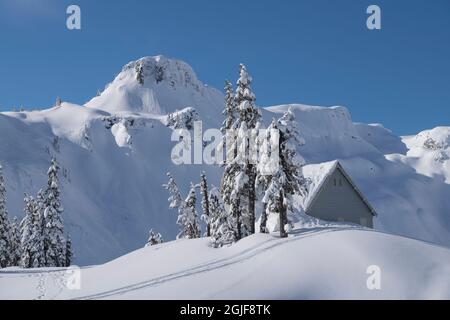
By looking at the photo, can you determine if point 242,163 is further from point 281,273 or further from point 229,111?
point 281,273

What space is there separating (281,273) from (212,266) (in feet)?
15.8

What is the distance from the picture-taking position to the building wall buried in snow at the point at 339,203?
46219 millimetres

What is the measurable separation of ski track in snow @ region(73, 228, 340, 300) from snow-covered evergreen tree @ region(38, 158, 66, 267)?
27306 millimetres

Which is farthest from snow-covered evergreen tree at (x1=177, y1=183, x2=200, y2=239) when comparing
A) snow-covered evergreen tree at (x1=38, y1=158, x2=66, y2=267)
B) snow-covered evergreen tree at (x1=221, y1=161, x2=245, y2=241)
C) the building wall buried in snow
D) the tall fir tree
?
the building wall buried in snow

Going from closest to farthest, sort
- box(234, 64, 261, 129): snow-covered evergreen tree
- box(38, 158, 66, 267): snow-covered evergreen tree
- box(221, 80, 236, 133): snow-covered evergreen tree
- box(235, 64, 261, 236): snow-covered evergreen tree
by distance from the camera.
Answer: box(235, 64, 261, 236): snow-covered evergreen tree, box(234, 64, 261, 129): snow-covered evergreen tree, box(221, 80, 236, 133): snow-covered evergreen tree, box(38, 158, 66, 267): snow-covered evergreen tree

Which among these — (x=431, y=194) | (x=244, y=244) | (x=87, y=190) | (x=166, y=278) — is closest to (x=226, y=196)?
(x=244, y=244)

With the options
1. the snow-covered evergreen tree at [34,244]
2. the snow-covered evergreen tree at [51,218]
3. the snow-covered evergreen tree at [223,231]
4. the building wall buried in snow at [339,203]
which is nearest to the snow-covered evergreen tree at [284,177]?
the snow-covered evergreen tree at [223,231]

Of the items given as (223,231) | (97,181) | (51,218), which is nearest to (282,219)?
(223,231)

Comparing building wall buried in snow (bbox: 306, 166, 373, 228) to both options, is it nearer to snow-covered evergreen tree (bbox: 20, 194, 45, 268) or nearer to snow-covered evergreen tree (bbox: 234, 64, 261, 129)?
snow-covered evergreen tree (bbox: 234, 64, 261, 129)

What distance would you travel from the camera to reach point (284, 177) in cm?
3403

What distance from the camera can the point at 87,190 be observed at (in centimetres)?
16788

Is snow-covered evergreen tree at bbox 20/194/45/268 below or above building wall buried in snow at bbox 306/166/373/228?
below

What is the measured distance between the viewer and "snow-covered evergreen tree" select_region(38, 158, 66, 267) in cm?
5141

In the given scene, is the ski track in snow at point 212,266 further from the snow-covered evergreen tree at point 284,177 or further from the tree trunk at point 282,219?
the snow-covered evergreen tree at point 284,177
